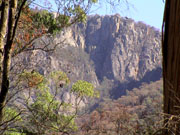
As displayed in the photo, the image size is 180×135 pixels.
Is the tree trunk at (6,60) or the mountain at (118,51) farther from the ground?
the mountain at (118,51)

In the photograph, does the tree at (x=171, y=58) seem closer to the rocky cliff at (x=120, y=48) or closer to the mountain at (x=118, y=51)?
the mountain at (x=118, y=51)

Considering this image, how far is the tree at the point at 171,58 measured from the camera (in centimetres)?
102

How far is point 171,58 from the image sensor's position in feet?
3.51

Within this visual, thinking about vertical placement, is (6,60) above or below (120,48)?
below

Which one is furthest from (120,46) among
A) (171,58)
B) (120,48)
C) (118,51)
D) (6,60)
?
(171,58)

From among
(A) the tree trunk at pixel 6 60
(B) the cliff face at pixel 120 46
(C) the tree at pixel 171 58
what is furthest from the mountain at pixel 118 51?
(C) the tree at pixel 171 58

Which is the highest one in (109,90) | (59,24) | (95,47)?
(95,47)

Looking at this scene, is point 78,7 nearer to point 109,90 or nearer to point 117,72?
point 109,90

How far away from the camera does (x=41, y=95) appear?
22.6 feet

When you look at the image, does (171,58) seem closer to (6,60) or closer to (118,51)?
(6,60)

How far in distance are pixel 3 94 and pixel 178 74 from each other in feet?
5.15

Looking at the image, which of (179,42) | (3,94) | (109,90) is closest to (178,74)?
(179,42)

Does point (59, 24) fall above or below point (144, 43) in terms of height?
below

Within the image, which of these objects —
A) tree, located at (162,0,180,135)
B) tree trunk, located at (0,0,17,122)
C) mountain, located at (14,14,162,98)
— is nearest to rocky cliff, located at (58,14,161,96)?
mountain, located at (14,14,162,98)
